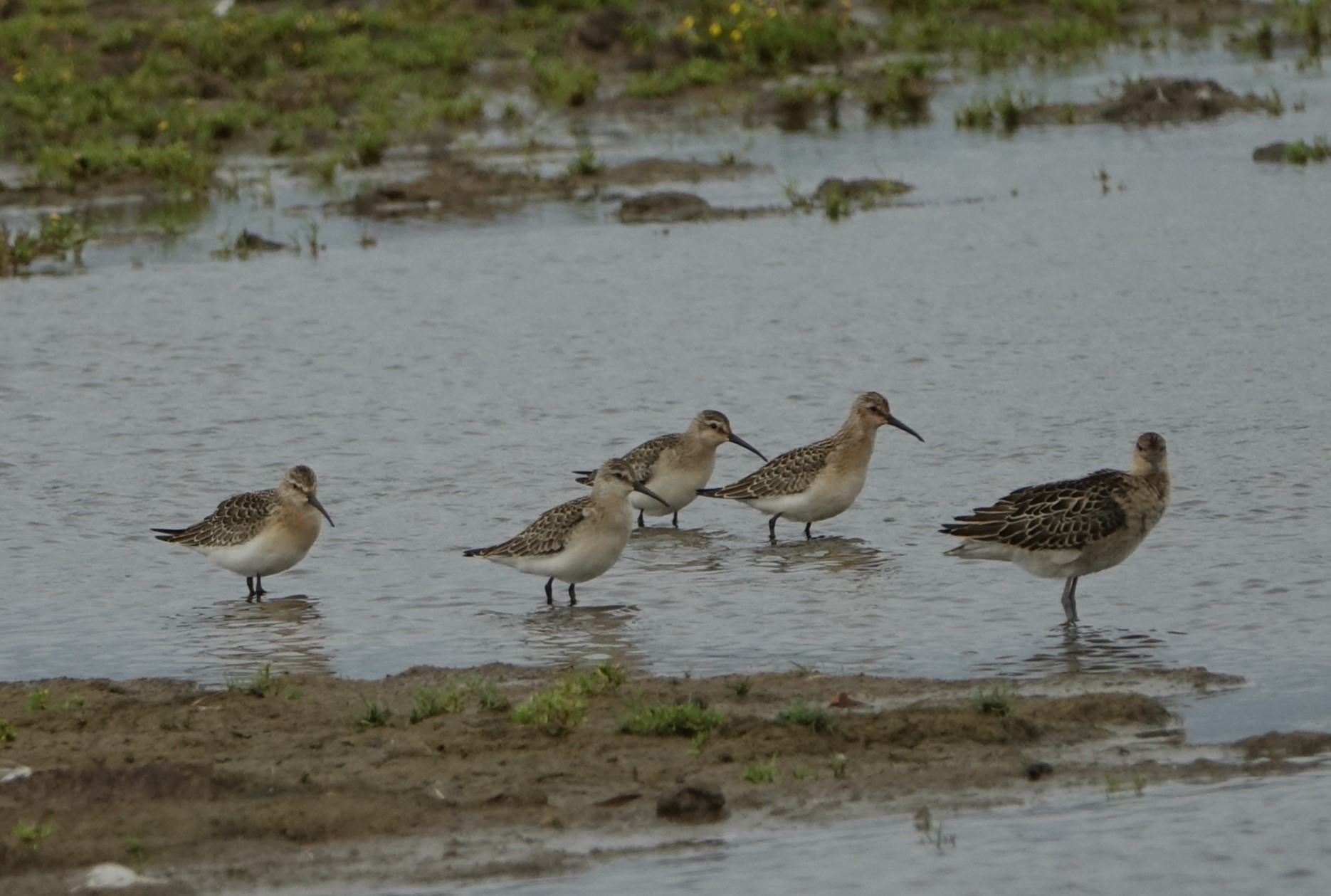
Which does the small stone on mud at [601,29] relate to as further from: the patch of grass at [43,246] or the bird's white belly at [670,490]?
the bird's white belly at [670,490]

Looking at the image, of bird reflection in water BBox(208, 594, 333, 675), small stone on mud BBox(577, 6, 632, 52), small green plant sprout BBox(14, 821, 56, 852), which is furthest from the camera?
small stone on mud BBox(577, 6, 632, 52)

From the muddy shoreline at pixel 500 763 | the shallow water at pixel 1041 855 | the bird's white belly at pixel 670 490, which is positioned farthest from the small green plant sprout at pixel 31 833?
the bird's white belly at pixel 670 490

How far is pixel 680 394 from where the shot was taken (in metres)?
18.2

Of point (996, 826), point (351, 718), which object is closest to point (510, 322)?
point (351, 718)

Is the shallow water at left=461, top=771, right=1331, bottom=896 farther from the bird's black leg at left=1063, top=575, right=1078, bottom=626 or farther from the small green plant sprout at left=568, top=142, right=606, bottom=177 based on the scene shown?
the small green plant sprout at left=568, top=142, right=606, bottom=177

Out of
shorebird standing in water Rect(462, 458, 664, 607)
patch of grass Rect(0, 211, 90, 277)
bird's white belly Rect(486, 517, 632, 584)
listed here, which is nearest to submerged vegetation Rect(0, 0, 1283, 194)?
patch of grass Rect(0, 211, 90, 277)

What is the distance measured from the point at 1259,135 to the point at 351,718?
21.4m

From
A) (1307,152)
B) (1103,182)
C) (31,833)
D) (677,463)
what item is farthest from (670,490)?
(1307,152)

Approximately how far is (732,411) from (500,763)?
8789mm

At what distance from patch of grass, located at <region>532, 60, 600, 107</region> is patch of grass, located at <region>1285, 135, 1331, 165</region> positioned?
10181 mm

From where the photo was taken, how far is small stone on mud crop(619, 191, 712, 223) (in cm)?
2566

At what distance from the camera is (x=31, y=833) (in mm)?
8203

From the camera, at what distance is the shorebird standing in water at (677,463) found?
15.1 meters

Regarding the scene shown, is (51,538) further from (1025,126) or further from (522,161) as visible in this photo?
(1025,126)
